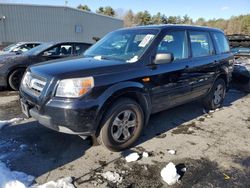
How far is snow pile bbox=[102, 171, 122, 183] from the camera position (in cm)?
334

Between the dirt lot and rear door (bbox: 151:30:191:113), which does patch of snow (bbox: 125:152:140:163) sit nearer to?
the dirt lot

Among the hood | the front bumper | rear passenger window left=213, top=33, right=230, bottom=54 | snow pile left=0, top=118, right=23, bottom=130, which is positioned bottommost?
snow pile left=0, top=118, right=23, bottom=130

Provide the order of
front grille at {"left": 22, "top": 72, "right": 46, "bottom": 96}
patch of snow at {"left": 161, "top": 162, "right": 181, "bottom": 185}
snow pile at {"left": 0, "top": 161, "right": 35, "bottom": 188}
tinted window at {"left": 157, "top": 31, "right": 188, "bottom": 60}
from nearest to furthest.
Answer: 1. snow pile at {"left": 0, "top": 161, "right": 35, "bottom": 188}
2. patch of snow at {"left": 161, "top": 162, "right": 181, "bottom": 185}
3. front grille at {"left": 22, "top": 72, "right": 46, "bottom": 96}
4. tinted window at {"left": 157, "top": 31, "right": 188, "bottom": 60}

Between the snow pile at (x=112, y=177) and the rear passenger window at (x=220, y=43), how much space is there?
389 cm

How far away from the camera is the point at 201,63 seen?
5.33 metres

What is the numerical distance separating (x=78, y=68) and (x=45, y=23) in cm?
2426

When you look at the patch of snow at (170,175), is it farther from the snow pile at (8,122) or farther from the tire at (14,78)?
the tire at (14,78)

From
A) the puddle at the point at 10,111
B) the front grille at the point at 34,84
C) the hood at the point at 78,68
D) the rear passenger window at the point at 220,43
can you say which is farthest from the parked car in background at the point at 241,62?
the front grille at the point at 34,84

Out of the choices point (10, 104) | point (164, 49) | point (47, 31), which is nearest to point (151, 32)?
point (164, 49)

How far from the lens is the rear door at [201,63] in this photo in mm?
5160

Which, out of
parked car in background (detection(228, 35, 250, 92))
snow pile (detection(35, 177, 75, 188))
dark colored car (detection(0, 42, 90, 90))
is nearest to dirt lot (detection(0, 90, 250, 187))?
snow pile (detection(35, 177, 75, 188))

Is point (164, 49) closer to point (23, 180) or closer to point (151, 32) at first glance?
point (151, 32)

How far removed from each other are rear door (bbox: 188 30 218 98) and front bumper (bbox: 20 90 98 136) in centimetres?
232

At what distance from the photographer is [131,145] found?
14.0 ft
